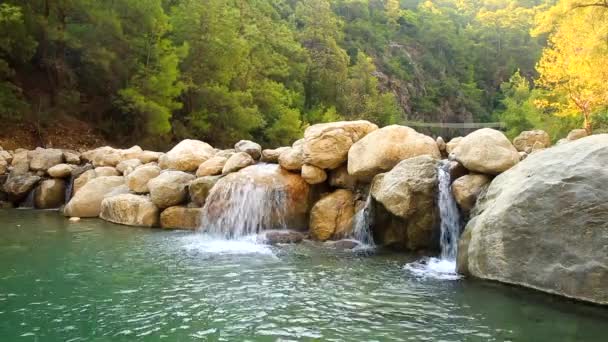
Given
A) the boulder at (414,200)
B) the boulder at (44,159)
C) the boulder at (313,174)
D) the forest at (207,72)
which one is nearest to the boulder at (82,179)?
the boulder at (44,159)

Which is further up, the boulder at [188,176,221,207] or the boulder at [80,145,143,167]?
the boulder at [80,145,143,167]

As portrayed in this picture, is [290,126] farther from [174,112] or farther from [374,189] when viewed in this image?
[374,189]

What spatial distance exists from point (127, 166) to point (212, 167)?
3197mm

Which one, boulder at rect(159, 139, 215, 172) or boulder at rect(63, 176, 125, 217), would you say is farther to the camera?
boulder at rect(159, 139, 215, 172)

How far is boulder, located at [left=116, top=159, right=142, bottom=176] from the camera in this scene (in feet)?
45.6

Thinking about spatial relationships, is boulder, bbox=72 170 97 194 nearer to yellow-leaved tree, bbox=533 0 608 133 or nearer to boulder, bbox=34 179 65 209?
boulder, bbox=34 179 65 209

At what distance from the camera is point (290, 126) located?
94.6 feet

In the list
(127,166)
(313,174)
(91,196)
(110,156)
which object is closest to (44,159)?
(110,156)

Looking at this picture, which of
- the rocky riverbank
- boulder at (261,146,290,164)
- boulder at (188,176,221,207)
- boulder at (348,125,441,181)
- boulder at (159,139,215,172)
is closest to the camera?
the rocky riverbank

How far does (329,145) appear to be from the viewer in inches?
424

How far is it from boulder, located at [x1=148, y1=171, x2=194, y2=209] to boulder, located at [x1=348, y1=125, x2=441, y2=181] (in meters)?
4.20

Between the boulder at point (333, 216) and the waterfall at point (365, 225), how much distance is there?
A: 0.65 ft

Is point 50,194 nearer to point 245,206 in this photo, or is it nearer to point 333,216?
point 245,206

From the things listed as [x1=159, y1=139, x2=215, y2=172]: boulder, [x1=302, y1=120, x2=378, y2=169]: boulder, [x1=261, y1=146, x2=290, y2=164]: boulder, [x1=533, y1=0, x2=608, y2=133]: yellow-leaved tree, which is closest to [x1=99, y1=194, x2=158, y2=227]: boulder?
[x1=159, y1=139, x2=215, y2=172]: boulder
